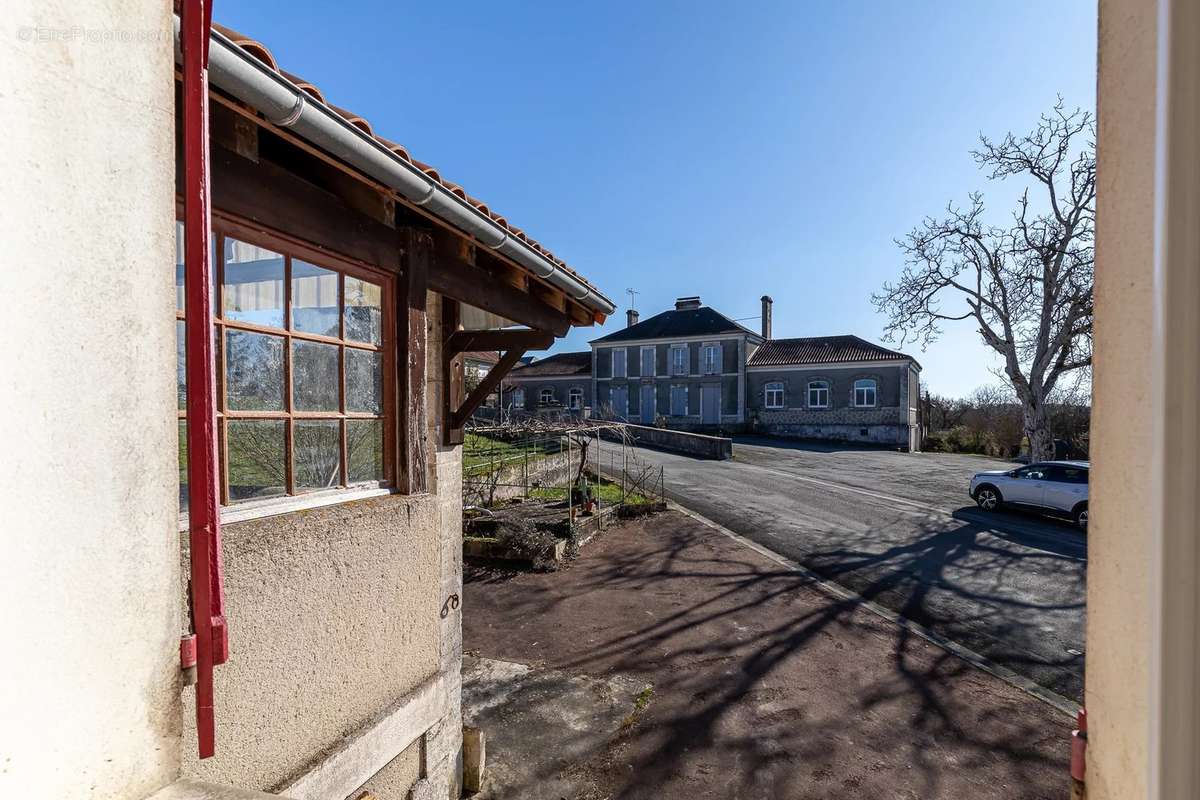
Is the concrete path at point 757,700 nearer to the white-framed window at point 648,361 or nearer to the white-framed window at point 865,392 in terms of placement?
the white-framed window at point 865,392

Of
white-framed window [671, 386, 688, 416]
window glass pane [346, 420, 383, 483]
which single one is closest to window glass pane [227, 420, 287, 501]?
window glass pane [346, 420, 383, 483]

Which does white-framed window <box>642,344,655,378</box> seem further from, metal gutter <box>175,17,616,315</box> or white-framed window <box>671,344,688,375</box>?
metal gutter <box>175,17,616,315</box>

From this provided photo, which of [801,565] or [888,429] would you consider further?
[888,429]

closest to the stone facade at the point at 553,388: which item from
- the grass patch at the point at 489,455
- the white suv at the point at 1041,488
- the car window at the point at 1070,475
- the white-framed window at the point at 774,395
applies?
the white-framed window at the point at 774,395

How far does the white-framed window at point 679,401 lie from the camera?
117 feet

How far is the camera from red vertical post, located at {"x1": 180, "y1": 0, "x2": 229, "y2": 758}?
4.33 ft

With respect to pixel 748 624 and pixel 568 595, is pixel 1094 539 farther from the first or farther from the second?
pixel 568 595

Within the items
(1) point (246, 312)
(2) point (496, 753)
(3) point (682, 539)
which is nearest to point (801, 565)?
(3) point (682, 539)

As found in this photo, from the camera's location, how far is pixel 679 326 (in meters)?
36.7

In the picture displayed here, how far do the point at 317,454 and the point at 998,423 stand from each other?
3331 centimetres

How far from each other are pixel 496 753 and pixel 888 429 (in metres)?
30.0

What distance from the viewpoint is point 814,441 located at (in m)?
30.9

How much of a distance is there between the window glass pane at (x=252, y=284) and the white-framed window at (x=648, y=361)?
3471cm

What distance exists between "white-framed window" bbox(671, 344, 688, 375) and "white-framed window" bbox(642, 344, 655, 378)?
4.70ft
